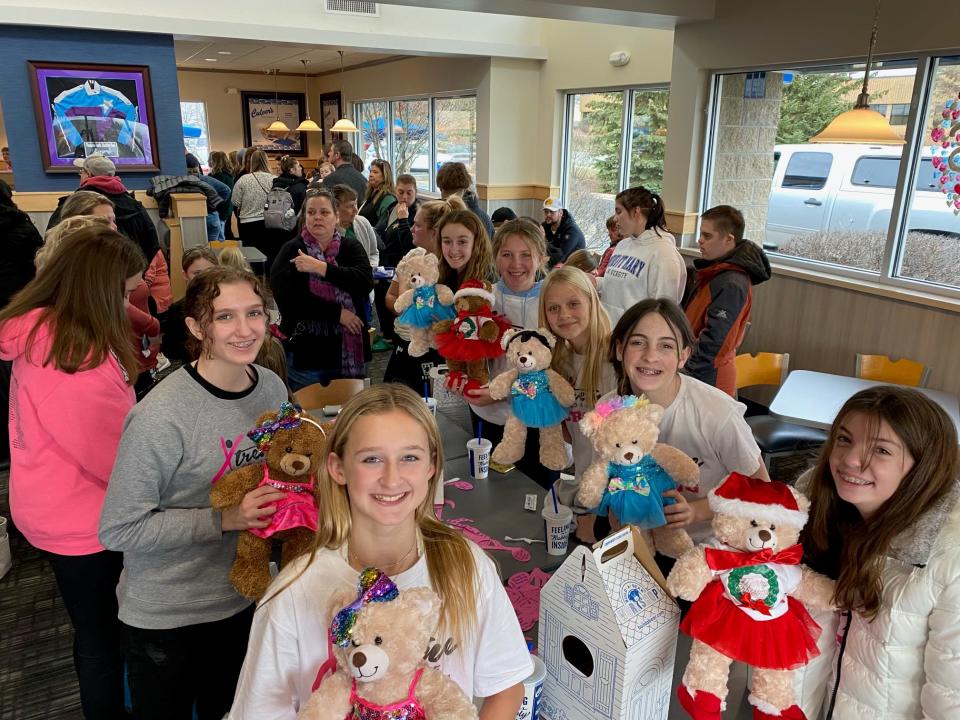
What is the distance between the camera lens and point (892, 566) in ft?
4.66

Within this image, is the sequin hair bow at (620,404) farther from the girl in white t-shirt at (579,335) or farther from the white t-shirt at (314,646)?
the white t-shirt at (314,646)

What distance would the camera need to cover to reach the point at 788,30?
16.1 ft

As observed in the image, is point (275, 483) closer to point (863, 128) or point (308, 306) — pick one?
point (308, 306)

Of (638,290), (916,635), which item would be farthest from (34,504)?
(638,290)

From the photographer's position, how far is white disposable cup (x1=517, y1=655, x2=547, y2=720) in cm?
139

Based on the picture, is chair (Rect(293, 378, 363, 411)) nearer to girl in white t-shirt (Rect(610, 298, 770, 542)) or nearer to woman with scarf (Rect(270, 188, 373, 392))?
woman with scarf (Rect(270, 188, 373, 392))

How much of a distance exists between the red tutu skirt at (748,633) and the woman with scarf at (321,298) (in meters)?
2.49

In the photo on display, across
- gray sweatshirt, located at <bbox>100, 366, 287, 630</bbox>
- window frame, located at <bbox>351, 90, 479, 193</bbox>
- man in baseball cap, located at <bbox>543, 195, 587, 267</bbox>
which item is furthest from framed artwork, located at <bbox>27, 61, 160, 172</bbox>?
gray sweatshirt, located at <bbox>100, 366, 287, 630</bbox>

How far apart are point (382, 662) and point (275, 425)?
2.50 feet

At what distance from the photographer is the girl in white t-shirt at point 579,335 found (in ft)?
7.89

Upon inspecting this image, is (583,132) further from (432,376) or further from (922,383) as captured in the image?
(432,376)

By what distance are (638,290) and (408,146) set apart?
9.59m

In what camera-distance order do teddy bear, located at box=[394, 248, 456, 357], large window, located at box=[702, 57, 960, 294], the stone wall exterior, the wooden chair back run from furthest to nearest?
the stone wall exterior < large window, located at box=[702, 57, 960, 294] < the wooden chair back < teddy bear, located at box=[394, 248, 456, 357]

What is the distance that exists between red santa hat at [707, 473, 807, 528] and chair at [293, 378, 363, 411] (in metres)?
1.97
